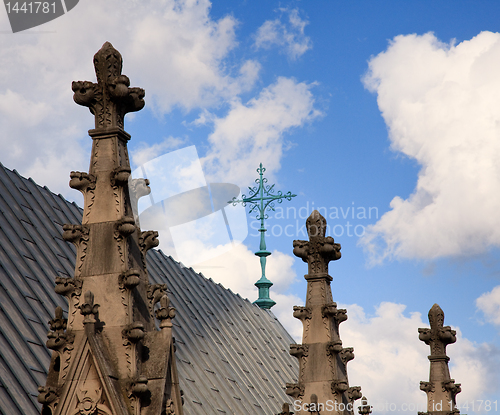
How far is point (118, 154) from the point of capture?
12.7m

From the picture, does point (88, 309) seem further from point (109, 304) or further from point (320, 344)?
point (320, 344)

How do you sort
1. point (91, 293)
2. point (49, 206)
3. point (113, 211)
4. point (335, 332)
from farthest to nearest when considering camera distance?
point (49, 206) < point (335, 332) < point (113, 211) < point (91, 293)

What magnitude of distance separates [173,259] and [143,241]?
30.8 metres

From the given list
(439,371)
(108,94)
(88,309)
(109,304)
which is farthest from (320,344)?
(439,371)

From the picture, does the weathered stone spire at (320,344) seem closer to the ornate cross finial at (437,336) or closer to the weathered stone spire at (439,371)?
the weathered stone spire at (439,371)

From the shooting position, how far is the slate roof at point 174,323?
21625 mm

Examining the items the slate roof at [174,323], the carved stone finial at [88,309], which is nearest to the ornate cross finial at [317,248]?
the slate roof at [174,323]

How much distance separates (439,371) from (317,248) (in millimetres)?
13938

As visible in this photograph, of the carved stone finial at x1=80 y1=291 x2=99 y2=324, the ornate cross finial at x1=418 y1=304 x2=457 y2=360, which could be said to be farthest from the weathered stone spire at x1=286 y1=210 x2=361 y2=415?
the ornate cross finial at x1=418 y1=304 x2=457 y2=360

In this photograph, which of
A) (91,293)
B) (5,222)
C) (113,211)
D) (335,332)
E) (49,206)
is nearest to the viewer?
(91,293)

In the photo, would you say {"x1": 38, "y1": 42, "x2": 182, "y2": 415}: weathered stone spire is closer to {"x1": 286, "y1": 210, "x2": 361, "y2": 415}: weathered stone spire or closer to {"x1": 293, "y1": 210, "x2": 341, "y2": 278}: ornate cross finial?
{"x1": 286, "y1": 210, "x2": 361, "y2": 415}: weathered stone spire

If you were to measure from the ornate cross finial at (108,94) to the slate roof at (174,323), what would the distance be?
9303mm

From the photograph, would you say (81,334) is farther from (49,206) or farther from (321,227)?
(49,206)

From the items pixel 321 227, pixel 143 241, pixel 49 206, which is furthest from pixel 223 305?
pixel 143 241
